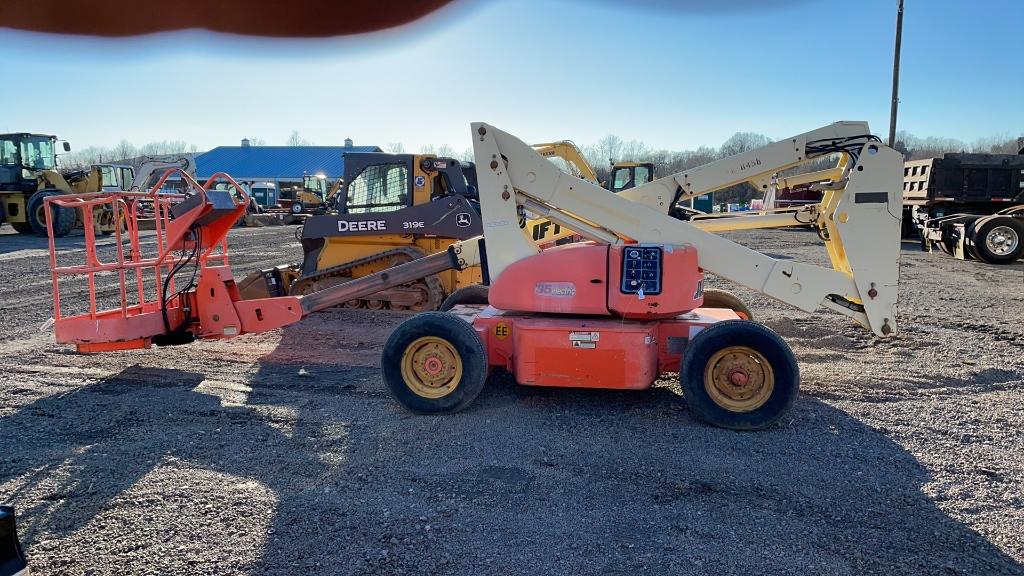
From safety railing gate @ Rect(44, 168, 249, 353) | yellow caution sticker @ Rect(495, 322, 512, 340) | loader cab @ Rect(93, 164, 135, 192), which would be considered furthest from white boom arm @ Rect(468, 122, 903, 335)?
loader cab @ Rect(93, 164, 135, 192)

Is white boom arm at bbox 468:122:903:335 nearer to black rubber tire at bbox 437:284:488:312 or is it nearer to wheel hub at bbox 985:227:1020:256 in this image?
black rubber tire at bbox 437:284:488:312

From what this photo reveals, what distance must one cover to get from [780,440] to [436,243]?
5.99 metres

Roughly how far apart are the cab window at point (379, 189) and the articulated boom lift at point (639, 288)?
14.5 feet

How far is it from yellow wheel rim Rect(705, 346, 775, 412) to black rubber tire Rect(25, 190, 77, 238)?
23.2 metres

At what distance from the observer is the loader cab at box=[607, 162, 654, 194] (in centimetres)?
2300

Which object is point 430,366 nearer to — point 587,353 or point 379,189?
point 587,353

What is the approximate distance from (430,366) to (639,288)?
173 cm

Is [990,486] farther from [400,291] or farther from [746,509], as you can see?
[400,291]

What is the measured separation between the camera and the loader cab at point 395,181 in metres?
9.77

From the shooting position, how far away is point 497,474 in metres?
4.24

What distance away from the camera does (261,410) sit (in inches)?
216

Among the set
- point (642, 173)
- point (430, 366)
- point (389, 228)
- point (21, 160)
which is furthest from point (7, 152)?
point (430, 366)

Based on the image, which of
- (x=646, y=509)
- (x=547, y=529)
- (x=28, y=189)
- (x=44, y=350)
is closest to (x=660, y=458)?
(x=646, y=509)

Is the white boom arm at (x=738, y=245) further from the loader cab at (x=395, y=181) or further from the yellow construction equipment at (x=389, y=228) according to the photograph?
the loader cab at (x=395, y=181)
